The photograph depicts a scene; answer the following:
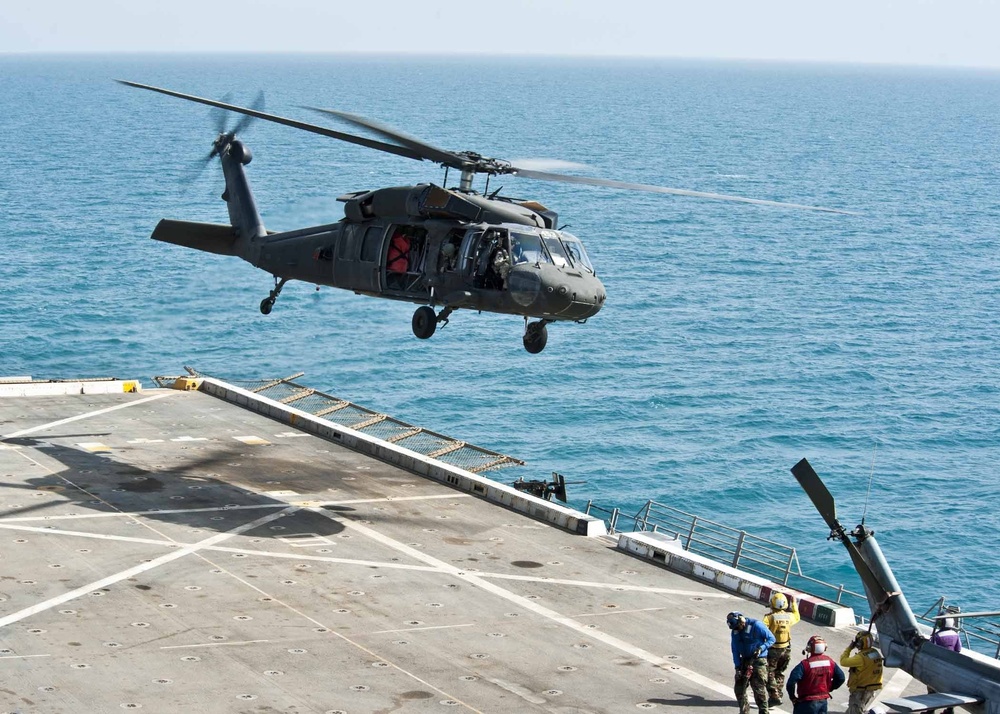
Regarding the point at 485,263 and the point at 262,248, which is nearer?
the point at 485,263

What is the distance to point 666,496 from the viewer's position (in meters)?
50.2

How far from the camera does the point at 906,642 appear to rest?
66.8 feet

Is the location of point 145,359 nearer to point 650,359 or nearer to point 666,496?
point 650,359

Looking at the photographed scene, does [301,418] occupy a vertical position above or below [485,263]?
below

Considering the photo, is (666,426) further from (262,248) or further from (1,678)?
(1,678)

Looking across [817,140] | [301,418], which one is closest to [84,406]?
[301,418]

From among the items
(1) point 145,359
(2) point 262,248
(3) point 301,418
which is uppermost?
(2) point 262,248

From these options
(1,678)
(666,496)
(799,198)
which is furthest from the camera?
(799,198)

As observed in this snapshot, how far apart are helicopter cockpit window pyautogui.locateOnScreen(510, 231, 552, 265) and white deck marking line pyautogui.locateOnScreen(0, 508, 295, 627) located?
841 centimetres

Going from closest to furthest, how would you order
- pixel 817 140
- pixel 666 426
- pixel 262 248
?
pixel 262 248, pixel 666 426, pixel 817 140

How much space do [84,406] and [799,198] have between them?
8941 cm

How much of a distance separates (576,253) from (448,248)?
3.02 m

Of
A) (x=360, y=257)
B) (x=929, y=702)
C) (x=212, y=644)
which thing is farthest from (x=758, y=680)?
(x=360, y=257)

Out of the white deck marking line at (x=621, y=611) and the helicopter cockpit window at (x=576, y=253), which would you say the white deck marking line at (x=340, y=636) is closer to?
the white deck marking line at (x=621, y=611)
